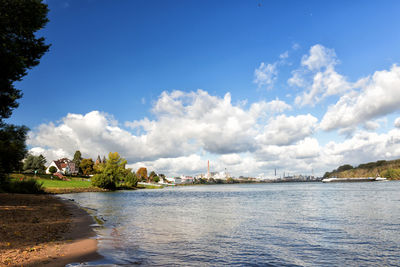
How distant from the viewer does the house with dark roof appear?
14877 centimetres

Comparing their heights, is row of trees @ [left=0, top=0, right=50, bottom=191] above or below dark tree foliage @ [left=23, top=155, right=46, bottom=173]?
above

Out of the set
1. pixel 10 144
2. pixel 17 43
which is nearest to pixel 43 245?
pixel 17 43

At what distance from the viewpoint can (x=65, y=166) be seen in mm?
154125

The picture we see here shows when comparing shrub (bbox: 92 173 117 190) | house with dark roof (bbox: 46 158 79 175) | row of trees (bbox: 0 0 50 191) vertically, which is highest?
row of trees (bbox: 0 0 50 191)

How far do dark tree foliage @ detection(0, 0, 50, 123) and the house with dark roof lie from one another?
464 feet

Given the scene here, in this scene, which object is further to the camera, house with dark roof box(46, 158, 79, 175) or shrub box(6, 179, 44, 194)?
house with dark roof box(46, 158, 79, 175)

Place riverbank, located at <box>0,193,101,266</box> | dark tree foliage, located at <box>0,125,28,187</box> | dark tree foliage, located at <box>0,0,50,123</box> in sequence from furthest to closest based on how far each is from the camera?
1. dark tree foliage, located at <box>0,125,28,187</box>
2. dark tree foliage, located at <box>0,0,50,123</box>
3. riverbank, located at <box>0,193,101,266</box>

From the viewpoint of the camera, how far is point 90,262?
33.4 feet

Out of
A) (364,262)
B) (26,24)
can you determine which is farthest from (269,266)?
(26,24)

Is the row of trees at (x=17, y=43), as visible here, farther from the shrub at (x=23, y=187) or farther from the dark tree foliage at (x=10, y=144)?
the shrub at (x=23, y=187)

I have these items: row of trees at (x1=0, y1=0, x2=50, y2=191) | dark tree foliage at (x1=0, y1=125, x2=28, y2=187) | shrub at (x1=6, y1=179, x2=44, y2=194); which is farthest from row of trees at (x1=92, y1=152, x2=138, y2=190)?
row of trees at (x1=0, y1=0, x2=50, y2=191)

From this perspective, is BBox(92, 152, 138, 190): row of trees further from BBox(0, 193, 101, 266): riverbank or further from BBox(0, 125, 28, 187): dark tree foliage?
BBox(0, 193, 101, 266): riverbank

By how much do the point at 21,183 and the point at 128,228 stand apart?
154ft

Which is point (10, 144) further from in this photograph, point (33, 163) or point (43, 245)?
point (33, 163)
